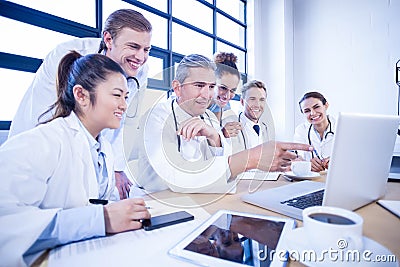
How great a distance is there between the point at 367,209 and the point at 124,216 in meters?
0.60

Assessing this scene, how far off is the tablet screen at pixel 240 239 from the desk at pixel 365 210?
2.2 inches

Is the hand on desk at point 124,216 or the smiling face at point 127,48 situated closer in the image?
the hand on desk at point 124,216

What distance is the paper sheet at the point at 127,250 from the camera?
15.5 inches

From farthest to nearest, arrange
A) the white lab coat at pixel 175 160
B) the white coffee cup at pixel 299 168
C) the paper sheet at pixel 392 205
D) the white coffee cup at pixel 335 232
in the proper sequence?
the white coffee cup at pixel 299 168
the white lab coat at pixel 175 160
the paper sheet at pixel 392 205
the white coffee cup at pixel 335 232

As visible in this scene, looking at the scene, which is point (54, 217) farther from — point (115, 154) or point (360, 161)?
point (360, 161)

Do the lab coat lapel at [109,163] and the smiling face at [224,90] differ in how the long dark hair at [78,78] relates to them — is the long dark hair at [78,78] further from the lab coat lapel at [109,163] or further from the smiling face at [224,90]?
the smiling face at [224,90]

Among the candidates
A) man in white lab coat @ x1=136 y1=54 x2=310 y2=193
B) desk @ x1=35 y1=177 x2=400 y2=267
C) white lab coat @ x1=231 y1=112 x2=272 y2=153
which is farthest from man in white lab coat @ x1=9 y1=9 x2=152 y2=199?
white lab coat @ x1=231 y1=112 x2=272 y2=153

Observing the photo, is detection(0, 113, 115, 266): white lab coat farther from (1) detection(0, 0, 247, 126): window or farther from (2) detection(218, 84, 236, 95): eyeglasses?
(2) detection(218, 84, 236, 95): eyeglasses

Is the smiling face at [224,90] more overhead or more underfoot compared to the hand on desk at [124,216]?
more overhead

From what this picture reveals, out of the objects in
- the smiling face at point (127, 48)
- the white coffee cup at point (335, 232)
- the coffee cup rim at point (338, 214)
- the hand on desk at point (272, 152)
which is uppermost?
the smiling face at point (127, 48)

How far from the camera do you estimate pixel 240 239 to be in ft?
1.55

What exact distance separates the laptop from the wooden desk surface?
3 centimetres

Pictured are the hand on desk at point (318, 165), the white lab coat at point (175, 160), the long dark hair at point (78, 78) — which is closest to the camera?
the long dark hair at point (78, 78)

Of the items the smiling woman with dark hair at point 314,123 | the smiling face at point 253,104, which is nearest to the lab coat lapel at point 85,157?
the smiling face at point 253,104
